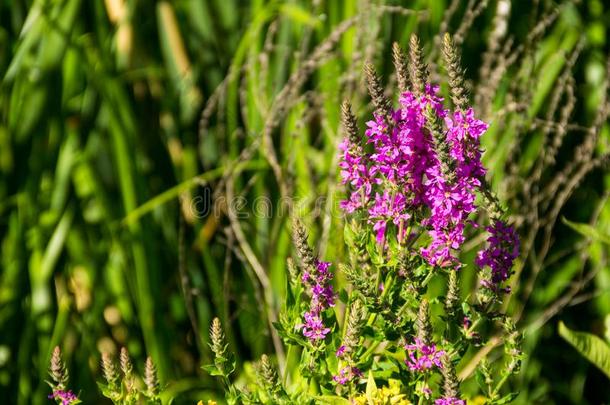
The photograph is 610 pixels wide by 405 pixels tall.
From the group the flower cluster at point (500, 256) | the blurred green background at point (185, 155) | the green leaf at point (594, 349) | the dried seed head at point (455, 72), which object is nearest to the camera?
the dried seed head at point (455, 72)

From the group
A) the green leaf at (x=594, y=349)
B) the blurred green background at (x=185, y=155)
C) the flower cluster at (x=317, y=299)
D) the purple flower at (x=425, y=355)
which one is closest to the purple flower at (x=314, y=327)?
the flower cluster at (x=317, y=299)

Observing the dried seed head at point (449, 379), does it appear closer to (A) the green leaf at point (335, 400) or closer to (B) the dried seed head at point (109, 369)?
(A) the green leaf at point (335, 400)

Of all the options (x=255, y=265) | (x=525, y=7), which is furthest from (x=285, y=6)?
(x=525, y=7)

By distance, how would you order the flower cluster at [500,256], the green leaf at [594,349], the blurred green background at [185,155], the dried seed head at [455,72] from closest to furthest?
1. the dried seed head at [455,72]
2. the flower cluster at [500,256]
3. the green leaf at [594,349]
4. the blurred green background at [185,155]

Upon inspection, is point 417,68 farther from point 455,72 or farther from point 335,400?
point 335,400

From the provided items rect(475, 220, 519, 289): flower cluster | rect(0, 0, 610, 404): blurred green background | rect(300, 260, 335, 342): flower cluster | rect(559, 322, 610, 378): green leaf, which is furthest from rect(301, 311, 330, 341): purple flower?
rect(0, 0, 610, 404): blurred green background

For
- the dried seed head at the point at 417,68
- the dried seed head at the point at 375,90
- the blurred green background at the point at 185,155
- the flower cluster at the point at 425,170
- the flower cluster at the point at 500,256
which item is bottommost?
the blurred green background at the point at 185,155

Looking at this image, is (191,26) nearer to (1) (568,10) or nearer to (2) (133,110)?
(2) (133,110)

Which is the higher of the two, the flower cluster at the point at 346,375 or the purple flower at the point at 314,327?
the purple flower at the point at 314,327

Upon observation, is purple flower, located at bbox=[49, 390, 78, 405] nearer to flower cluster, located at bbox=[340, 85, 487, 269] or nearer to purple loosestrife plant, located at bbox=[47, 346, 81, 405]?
purple loosestrife plant, located at bbox=[47, 346, 81, 405]
